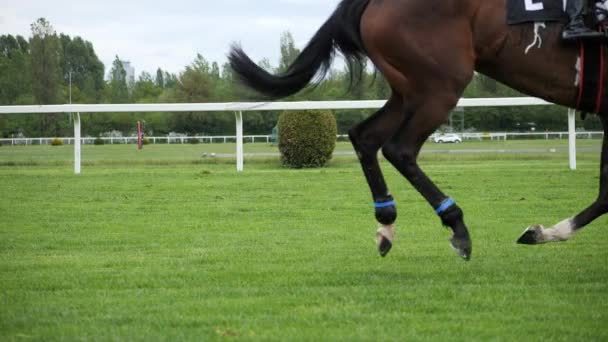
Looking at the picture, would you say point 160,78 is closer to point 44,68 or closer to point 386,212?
point 44,68

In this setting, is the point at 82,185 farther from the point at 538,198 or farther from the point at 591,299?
the point at 591,299

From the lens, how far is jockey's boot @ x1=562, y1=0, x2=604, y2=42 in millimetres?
5355

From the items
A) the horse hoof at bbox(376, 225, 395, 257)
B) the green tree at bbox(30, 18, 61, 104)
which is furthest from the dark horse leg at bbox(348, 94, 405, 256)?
the green tree at bbox(30, 18, 61, 104)

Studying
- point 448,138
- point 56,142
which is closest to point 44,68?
point 56,142

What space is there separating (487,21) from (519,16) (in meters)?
0.21

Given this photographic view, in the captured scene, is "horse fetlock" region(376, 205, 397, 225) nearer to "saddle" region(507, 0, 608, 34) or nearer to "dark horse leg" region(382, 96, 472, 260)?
"dark horse leg" region(382, 96, 472, 260)

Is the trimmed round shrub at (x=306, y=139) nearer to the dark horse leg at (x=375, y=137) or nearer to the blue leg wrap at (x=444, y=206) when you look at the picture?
the dark horse leg at (x=375, y=137)

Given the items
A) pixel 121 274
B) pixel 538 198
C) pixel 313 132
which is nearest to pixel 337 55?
pixel 121 274

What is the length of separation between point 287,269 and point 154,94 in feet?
185

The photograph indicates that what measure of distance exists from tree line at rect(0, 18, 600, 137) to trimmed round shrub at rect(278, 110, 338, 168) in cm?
96

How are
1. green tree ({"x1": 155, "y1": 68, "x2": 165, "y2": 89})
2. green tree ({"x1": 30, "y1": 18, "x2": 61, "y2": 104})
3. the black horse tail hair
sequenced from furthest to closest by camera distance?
green tree ({"x1": 155, "y1": 68, "x2": 165, "y2": 89})
green tree ({"x1": 30, "y1": 18, "x2": 61, "y2": 104})
the black horse tail hair

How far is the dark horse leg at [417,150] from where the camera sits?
5465 millimetres

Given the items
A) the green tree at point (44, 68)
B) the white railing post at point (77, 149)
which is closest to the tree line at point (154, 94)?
the green tree at point (44, 68)

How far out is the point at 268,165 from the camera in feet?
65.6
